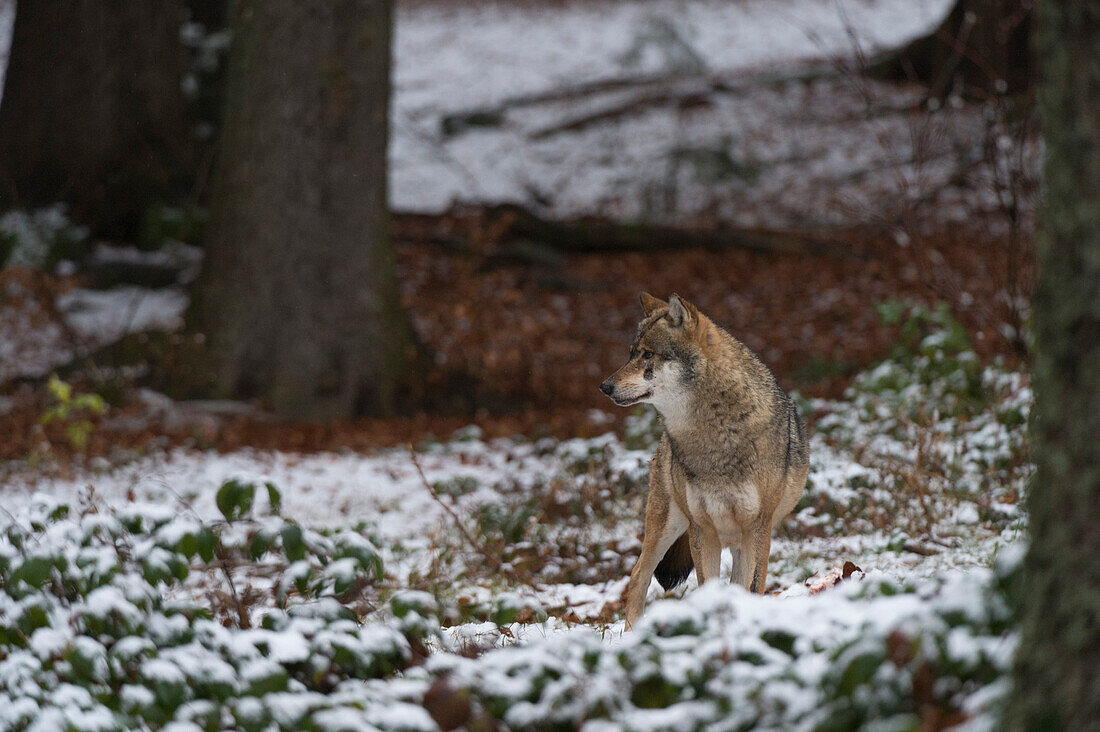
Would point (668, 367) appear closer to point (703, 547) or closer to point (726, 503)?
point (726, 503)

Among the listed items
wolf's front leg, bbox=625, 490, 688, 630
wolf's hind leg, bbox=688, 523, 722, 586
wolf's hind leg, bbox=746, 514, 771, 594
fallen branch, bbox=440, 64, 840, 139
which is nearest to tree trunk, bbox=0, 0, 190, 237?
fallen branch, bbox=440, 64, 840, 139

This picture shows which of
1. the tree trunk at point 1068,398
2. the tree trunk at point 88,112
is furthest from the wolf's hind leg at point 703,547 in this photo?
the tree trunk at point 88,112

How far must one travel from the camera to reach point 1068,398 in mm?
2217

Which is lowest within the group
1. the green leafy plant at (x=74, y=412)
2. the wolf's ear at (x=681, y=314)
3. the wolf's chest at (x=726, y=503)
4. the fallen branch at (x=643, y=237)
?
the green leafy plant at (x=74, y=412)

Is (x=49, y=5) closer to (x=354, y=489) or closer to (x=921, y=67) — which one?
(x=354, y=489)

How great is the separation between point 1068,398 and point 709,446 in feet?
8.13

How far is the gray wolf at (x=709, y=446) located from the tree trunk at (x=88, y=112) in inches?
476

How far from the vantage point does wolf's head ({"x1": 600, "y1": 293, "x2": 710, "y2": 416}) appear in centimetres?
479

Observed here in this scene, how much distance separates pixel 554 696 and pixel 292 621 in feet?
3.47

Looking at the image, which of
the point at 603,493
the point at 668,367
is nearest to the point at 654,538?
the point at 668,367

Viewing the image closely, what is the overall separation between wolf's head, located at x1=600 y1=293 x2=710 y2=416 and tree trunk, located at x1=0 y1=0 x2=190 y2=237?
12.0 m

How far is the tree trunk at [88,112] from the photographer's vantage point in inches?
576

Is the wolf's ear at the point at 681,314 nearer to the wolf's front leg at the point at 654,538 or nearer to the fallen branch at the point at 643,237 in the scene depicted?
the wolf's front leg at the point at 654,538

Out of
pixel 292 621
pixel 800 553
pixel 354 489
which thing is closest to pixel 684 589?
pixel 800 553
